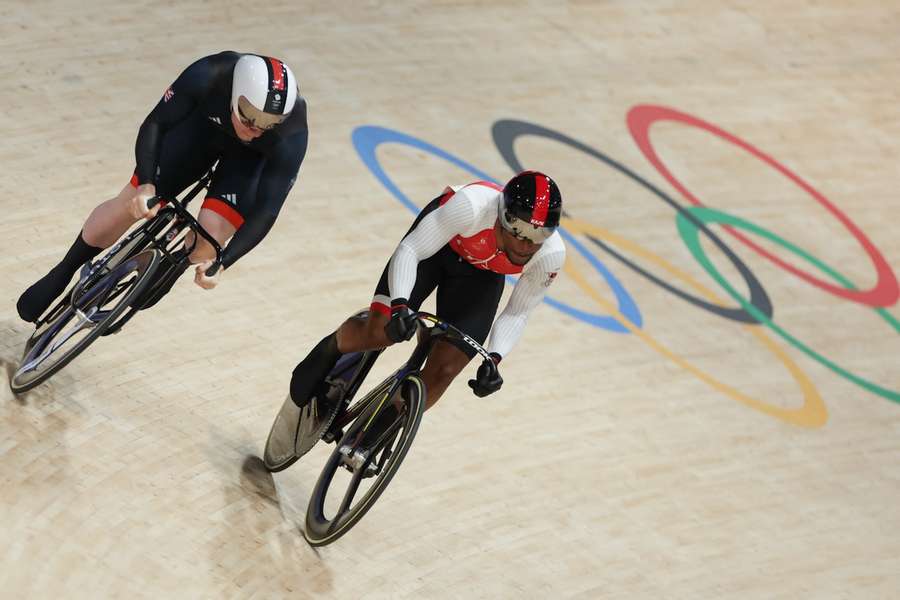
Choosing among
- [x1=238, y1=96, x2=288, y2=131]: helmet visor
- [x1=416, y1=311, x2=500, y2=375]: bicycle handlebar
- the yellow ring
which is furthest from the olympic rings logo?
[x1=238, y1=96, x2=288, y2=131]: helmet visor

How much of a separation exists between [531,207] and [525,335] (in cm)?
256

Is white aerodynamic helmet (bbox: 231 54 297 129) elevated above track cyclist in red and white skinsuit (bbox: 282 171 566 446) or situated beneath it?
elevated above

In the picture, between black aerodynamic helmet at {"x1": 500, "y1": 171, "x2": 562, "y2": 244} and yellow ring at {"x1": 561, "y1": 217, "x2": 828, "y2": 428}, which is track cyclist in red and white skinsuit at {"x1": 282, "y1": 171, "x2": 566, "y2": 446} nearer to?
black aerodynamic helmet at {"x1": 500, "y1": 171, "x2": 562, "y2": 244}

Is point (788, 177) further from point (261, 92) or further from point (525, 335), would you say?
point (261, 92)

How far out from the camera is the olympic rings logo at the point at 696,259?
6.39 meters

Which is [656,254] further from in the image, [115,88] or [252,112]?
[252,112]

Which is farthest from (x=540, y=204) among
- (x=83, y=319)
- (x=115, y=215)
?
(x=83, y=319)

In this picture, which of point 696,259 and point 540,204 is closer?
point 540,204

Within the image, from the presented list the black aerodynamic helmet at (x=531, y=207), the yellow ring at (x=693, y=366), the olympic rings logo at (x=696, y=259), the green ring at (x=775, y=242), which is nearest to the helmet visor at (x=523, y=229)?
the black aerodynamic helmet at (x=531, y=207)

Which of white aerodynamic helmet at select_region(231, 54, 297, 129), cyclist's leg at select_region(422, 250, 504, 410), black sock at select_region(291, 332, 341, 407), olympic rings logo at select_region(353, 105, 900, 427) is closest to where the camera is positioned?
white aerodynamic helmet at select_region(231, 54, 297, 129)

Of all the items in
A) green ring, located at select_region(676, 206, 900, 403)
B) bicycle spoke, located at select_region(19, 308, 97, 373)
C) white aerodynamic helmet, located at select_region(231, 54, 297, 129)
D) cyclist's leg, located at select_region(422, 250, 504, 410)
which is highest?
white aerodynamic helmet, located at select_region(231, 54, 297, 129)

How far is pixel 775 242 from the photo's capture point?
7801 mm

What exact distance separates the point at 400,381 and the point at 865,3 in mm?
8751

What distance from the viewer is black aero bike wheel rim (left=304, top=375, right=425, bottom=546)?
3559 millimetres
